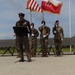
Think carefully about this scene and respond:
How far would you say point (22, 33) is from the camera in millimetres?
16328

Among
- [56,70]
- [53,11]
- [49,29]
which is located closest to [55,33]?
[49,29]

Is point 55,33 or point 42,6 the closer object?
point 55,33

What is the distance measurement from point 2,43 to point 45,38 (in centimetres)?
499

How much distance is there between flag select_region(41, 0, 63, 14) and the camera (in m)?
23.5

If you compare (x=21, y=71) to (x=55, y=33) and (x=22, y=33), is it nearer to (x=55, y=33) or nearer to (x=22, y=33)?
(x=22, y=33)

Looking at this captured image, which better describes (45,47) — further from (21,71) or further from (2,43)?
(21,71)

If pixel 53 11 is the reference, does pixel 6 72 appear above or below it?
below

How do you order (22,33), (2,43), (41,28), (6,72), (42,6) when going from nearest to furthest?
(6,72), (22,33), (41,28), (42,6), (2,43)

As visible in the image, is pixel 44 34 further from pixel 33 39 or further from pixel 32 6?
pixel 32 6

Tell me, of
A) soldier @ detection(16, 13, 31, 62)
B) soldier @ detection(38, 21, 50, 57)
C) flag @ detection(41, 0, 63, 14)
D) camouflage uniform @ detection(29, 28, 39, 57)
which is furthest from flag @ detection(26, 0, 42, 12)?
soldier @ detection(16, 13, 31, 62)

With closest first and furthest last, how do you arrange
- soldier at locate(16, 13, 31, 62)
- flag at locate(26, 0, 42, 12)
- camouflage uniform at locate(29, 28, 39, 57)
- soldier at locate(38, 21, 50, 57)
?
soldier at locate(16, 13, 31, 62) < soldier at locate(38, 21, 50, 57) < camouflage uniform at locate(29, 28, 39, 57) < flag at locate(26, 0, 42, 12)

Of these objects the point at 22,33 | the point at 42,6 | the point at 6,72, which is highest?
the point at 42,6

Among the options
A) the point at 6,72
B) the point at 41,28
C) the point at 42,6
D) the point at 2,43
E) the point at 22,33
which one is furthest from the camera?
the point at 2,43

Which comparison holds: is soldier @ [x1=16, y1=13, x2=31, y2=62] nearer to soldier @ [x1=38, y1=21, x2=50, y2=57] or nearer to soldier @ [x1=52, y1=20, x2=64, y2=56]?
soldier @ [x1=38, y1=21, x2=50, y2=57]
